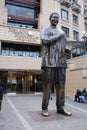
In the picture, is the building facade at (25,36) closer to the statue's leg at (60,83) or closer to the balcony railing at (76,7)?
the balcony railing at (76,7)

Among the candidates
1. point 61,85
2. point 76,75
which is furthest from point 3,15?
point 61,85

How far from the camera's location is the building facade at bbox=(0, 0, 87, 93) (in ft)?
101

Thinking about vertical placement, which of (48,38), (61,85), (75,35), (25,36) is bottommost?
(61,85)

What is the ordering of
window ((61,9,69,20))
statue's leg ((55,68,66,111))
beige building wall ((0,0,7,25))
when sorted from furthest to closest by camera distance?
window ((61,9,69,20))
beige building wall ((0,0,7,25))
statue's leg ((55,68,66,111))

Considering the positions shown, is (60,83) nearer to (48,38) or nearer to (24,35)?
(48,38)

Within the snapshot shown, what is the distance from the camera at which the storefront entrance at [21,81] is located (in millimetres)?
30734

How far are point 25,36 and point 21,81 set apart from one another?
596cm

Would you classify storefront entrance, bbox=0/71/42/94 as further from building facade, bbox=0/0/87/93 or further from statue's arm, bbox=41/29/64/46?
statue's arm, bbox=41/29/64/46

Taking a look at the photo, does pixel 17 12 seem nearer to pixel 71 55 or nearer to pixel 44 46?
pixel 71 55

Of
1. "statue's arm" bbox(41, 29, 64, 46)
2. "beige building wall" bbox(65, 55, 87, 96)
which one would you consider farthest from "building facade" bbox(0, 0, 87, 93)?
"statue's arm" bbox(41, 29, 64, 46)

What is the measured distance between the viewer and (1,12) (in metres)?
34.0

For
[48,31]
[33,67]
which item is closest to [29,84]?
[33,67]

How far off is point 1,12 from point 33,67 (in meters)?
9.20

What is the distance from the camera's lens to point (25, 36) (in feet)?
108
